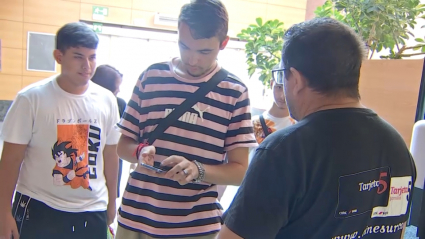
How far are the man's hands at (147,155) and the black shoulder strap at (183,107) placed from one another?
74 mm

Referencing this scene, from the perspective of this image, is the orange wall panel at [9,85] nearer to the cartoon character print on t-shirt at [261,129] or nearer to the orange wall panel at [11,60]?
the orange wall panel at [11,60]

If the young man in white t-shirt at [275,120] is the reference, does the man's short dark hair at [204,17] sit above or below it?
above

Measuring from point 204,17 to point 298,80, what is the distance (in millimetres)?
434

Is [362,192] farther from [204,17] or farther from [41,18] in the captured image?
[41,18]

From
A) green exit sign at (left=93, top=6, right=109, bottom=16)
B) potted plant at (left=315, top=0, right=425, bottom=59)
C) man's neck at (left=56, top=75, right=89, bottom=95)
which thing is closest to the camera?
man's neck at (left=56, top=75, right=89, bottom=95)

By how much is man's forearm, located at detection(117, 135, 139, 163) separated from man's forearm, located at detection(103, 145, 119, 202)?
0.55 m

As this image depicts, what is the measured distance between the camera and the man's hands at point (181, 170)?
106 cm

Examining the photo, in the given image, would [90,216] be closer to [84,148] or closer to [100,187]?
[100,187]

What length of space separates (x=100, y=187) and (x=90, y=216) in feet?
0.46

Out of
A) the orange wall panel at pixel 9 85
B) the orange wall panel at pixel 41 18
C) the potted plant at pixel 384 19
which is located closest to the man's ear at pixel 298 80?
the potted plant at pixel 384 19

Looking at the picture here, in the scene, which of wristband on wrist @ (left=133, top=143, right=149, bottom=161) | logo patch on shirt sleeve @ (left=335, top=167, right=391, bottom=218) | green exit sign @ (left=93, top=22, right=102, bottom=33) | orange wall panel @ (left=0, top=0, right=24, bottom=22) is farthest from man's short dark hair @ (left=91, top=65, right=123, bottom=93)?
orange wall panel @ (left=0, top=0, right=24, bottom=22)

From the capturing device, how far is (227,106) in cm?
120

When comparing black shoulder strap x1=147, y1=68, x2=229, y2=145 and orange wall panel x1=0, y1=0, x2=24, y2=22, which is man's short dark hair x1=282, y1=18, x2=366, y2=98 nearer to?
black shoulder strap x1=147, y1=68, x2=229, y2=145

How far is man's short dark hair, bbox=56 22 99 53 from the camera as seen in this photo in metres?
1.65
